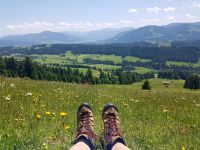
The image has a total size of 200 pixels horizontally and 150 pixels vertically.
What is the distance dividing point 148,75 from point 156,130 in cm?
18994

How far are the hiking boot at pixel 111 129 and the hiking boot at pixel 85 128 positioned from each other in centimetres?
23

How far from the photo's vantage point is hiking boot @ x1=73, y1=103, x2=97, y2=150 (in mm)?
5055

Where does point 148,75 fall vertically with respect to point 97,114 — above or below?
below

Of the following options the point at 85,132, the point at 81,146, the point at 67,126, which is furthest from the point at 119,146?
the point at 67,126

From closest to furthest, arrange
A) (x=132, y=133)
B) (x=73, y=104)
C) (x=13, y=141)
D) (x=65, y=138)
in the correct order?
(x=13, y=141), (x=65, y=138), (x=132, y=133), (x=73, y=104)

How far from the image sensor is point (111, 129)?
5594mm

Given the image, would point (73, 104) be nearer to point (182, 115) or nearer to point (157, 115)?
point (157, 115)

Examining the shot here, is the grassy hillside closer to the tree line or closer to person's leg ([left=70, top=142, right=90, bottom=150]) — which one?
person's leg ([left=70, top=142, right=90, bottom=150])

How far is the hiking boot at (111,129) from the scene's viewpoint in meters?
4.96

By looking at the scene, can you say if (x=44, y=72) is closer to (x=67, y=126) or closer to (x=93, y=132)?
(x=67, y=126)

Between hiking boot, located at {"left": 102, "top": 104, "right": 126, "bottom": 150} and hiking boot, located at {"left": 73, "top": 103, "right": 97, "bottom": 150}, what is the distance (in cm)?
23

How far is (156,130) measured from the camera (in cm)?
729

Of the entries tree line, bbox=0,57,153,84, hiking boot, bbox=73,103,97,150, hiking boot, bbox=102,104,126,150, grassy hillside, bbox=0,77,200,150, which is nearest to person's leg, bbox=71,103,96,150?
hiking boot, bbox=73,103,97,150

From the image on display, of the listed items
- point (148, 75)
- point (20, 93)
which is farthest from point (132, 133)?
point (148, 75)
